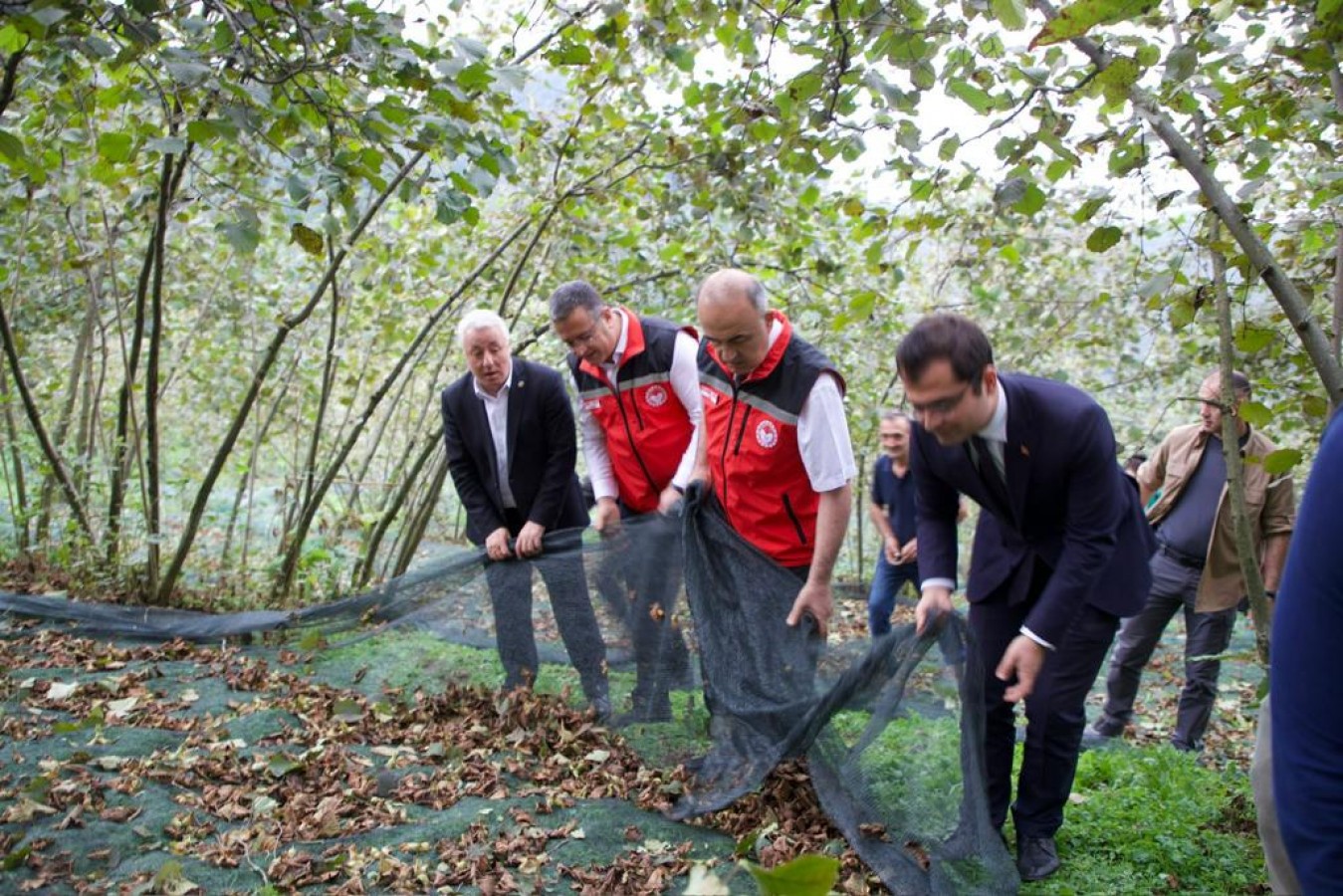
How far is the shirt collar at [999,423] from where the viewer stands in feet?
9.59

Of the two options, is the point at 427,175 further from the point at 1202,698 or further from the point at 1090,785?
the point at 1202,698

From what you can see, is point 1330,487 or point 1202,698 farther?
point 1202,698

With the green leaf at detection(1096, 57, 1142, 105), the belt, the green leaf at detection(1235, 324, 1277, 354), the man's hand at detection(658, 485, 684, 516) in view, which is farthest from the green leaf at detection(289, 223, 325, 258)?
the belt

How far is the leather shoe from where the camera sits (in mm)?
A: 3289

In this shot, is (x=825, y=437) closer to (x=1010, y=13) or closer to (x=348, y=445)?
(x=1010, y=13)

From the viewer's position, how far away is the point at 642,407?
427 centimetres

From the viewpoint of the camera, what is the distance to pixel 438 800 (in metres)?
3.45

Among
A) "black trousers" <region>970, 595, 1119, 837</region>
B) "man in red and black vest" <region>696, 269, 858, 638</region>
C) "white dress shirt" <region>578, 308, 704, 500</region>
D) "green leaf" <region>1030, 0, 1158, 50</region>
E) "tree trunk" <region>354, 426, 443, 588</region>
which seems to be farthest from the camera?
"tree trunk" <region>354, 426, 443, 588</region>

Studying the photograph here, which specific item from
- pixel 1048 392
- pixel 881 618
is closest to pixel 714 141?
pixel 1048 392

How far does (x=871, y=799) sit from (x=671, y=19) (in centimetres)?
283

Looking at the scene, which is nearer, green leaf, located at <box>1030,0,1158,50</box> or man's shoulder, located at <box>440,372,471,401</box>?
green leaf, located at <box>1030,0,1158,50</box>

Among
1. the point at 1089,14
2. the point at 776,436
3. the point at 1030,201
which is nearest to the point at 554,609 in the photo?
the point at 776,436

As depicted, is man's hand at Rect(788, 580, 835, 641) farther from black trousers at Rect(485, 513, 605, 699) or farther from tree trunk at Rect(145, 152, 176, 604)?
tree trunk at Rect(145, 152, 176, 604)

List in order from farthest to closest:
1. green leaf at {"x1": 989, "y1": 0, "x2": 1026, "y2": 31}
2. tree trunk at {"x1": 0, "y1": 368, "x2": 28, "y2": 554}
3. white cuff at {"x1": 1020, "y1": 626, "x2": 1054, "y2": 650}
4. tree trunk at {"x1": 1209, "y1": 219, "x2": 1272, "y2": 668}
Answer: tree trunk at {"x1": 0, "y1": 368, "x2": 28, "y2": 554} < tree trunk at {"x1": 1209, "y1": 219, "x2": 1272, "y2": 668} < white cuff at {"x1": 1020, "y1": 626, "x2": 1054, "y2": 650} < green leaf at {"x1": 989, "y1": 0, "x2": 1026, "y2": 31}
